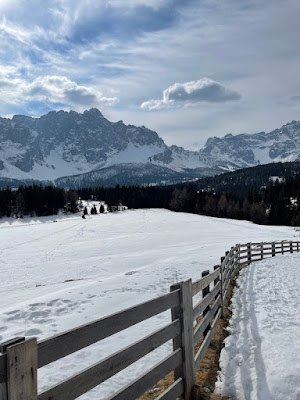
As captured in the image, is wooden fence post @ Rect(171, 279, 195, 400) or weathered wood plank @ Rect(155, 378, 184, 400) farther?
wooden fence post @ Rect(171, 279, 195, 400)

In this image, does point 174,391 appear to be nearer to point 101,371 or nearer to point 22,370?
point 101,371

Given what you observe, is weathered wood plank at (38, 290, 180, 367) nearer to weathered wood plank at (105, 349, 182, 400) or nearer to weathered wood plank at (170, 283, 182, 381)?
weathered wood plank at (170, 283, 182, 381)

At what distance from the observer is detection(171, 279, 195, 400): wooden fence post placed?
192 inches

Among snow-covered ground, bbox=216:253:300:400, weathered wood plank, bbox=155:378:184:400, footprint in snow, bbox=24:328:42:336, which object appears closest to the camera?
weathered wood plank, bbox=155:378:184:400

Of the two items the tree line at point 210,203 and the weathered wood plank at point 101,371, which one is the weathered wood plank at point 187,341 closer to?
the weathered wood plank at point 101,371

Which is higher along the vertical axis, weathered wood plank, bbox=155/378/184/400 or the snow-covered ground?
weathered wood plank, bbox=155/378/184/400

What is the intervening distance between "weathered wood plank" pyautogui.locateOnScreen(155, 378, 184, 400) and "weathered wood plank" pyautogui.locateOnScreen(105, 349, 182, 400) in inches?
8.5

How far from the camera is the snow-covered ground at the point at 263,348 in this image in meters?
5.23

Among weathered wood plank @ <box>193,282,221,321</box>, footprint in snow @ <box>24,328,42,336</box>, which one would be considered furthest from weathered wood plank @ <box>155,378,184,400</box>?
footprint in snow @ <box>24,328,42,336</box>

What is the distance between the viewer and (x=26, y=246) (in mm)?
43500

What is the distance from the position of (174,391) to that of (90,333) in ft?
6.69

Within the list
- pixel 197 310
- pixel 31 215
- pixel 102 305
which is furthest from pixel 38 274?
pixel 31 215

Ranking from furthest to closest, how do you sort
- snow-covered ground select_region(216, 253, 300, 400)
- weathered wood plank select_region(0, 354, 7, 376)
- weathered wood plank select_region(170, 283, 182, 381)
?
snow-covered ground select_region(216, 253, 300, 400)
weathered wood plank select_region(170, 283, 182, 381)
weathered wood plank select_region(0, 354, 7, 376)

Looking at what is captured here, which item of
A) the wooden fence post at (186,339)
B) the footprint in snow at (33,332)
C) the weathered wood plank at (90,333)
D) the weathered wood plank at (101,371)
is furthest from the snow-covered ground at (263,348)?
the footprint in snow at (33,332)
